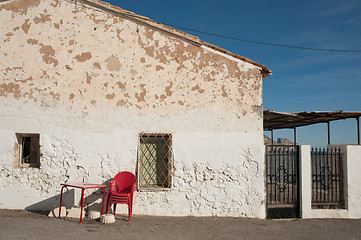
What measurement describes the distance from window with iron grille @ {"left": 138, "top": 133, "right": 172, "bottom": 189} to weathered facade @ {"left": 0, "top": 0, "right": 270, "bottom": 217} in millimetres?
115

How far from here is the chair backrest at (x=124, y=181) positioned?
629 centimetres

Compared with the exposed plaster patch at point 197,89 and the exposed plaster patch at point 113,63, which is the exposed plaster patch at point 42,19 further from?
the exposed plaster patch at point 197,89

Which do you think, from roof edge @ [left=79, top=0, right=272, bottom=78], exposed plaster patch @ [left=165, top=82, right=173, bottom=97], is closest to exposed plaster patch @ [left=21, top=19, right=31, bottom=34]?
roof edge @ [left=79, top=0, right=272, bottom=78]

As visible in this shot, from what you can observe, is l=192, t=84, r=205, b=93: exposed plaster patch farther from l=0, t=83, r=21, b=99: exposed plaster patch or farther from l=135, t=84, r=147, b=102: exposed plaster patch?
l=0, t=83, r=21, b=99: exposed plaster patch

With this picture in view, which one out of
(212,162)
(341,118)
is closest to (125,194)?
(212,162)

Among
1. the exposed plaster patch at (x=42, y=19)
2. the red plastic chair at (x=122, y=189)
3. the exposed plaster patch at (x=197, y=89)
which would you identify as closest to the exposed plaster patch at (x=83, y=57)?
the exposed plaster patch at (x=42, y=19)

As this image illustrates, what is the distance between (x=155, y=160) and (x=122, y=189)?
96 cm

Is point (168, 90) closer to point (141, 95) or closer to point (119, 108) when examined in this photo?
point (141, 95)

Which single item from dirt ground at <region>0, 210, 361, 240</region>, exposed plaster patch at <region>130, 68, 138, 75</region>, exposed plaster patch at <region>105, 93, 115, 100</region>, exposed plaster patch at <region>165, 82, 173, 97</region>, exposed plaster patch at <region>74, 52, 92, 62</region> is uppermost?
exposed plaster patch at <region>74, 52, 92, 62</region>

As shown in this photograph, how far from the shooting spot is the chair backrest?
20.6ft

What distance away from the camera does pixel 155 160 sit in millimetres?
6750

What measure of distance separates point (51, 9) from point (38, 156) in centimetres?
326

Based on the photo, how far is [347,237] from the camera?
18.9 ft

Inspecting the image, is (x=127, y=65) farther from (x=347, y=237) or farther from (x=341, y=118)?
(x=341, y=118)
